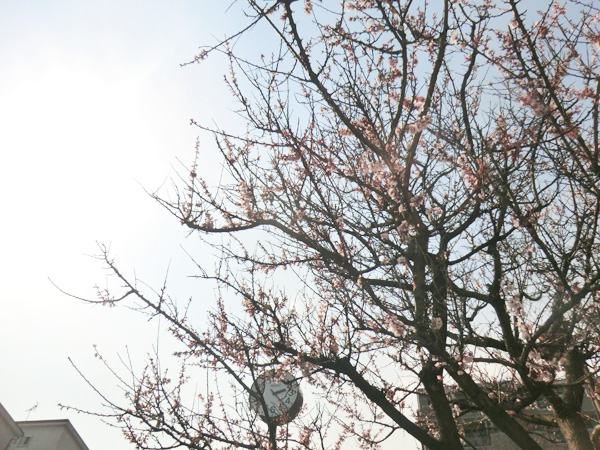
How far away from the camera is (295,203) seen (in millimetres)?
5328

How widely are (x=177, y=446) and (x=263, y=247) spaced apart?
2.98 meters

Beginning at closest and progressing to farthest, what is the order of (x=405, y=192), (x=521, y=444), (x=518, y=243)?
(x=521, y=444) < (x=405, y=192) < (x=518, y=243)

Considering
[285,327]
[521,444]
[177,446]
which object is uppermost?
[285,327]

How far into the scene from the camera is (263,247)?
21.7 ft

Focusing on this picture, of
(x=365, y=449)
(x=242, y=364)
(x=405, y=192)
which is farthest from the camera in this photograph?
(x=365, y=449)

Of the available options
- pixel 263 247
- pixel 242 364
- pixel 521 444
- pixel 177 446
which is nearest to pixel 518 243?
pixel 521 444

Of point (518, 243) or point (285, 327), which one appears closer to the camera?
point (518, 243)

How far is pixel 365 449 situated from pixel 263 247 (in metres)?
5.28

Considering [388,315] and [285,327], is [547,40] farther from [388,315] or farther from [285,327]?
[285,327]

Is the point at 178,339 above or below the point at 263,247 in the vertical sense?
below

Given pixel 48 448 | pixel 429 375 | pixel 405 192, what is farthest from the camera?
pixel 48 448

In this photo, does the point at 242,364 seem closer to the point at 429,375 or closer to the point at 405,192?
the point at 429,375

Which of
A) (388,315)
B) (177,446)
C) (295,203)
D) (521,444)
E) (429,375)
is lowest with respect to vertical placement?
(521,444)

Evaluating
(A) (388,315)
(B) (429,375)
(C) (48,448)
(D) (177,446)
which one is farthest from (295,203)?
(C) (48,448)
